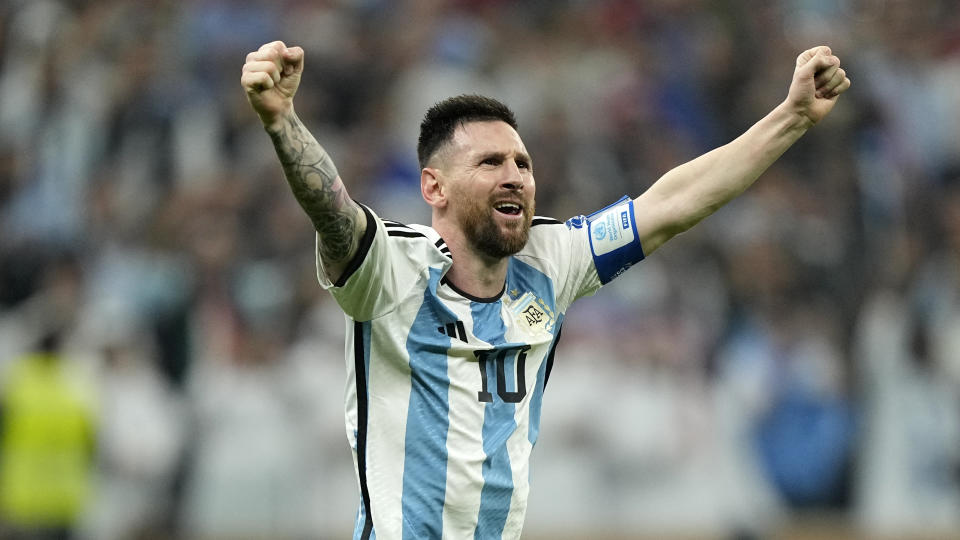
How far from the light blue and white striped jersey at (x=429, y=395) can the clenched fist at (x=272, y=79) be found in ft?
1.57

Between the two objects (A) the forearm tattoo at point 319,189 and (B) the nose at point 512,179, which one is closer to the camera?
(A) the forearm tattoo at point 319,189

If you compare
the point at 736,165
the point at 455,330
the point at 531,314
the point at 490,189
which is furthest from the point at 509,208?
the point at 736,165

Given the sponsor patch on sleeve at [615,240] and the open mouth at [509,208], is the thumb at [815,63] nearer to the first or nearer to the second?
the sponsor patch on sleeve at [615,240]

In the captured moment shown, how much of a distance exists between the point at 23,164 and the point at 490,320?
7.16 m

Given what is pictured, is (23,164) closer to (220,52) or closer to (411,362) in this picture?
(220,52)

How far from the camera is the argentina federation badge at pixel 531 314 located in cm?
489

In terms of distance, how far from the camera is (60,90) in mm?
11320

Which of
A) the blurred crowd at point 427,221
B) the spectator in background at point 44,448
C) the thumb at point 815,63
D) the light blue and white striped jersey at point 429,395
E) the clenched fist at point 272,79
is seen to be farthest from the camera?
the blurred crowd at point 427,221

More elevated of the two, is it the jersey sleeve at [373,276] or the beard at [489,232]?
the beard at [489,232]

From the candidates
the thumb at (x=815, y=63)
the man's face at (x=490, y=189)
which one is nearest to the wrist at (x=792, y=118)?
the thumb at (x=815, y=63)

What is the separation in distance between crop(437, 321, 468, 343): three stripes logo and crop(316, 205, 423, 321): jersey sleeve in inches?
7.1

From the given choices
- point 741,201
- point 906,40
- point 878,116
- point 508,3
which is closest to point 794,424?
point 741,201

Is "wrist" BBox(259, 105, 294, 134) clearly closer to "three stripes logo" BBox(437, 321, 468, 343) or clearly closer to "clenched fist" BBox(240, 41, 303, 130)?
"clenched fist" BBox(240, 41, 303, 130)

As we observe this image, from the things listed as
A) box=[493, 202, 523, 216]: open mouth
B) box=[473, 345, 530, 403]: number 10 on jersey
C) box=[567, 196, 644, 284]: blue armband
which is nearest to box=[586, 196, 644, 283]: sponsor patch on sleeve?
box=[567, 196, 644, 284]: blue armband
